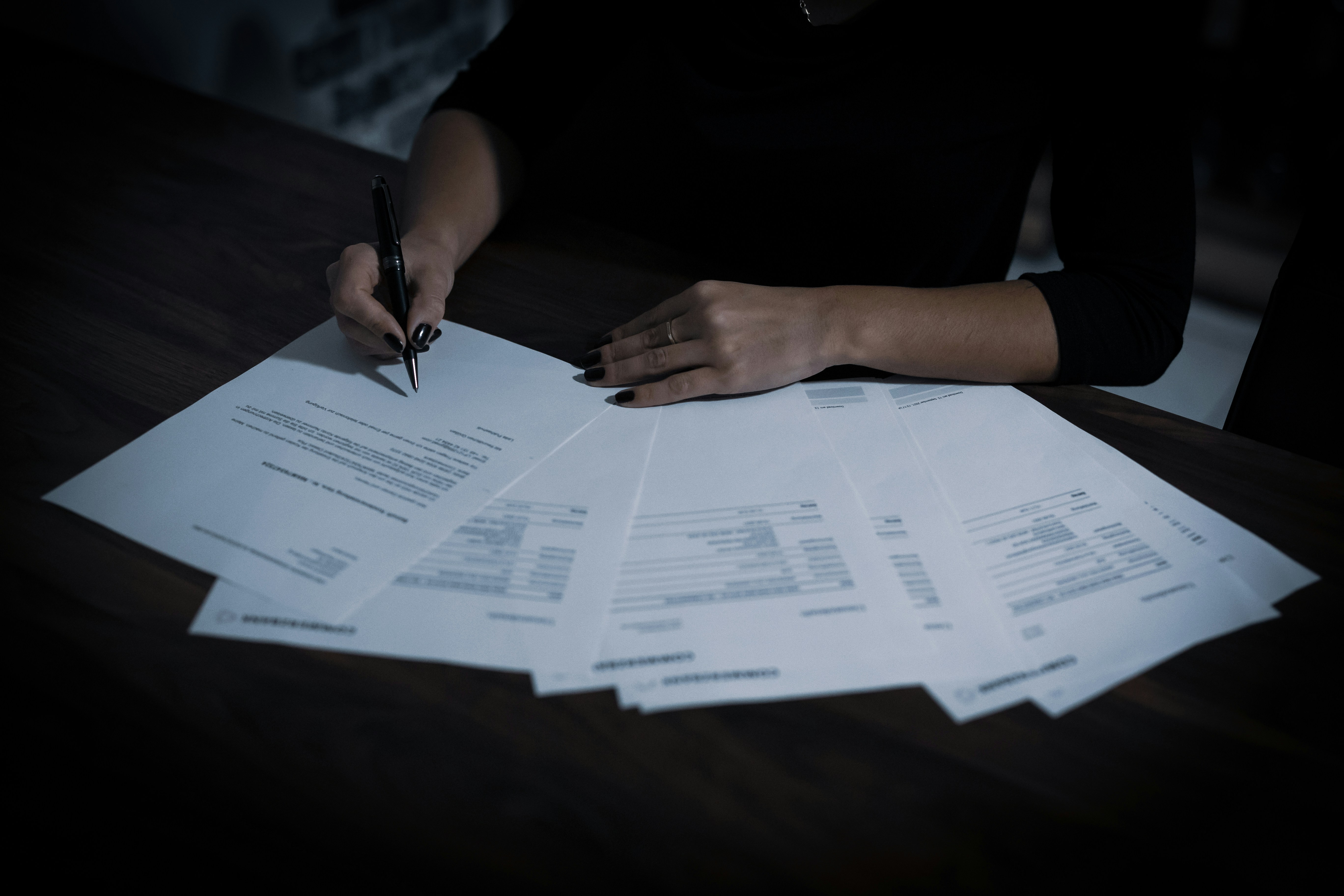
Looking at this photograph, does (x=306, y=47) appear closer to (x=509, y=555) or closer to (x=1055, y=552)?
(x=509, y=555)

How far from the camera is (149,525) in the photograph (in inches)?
24.3

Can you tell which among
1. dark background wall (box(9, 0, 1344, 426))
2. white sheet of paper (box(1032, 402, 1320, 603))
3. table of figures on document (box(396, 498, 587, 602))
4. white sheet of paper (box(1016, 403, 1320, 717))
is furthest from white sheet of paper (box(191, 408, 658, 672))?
dark background wall (box(9, 0, 1344, 426))

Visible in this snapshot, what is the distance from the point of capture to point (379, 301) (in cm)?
86

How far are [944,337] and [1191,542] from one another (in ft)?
0.92

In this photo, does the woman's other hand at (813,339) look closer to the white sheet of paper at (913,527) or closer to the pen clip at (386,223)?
the white sheet of paper at (913,527)

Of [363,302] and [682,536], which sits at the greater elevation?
[363,302]

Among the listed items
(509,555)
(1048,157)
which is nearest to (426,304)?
(509,555)

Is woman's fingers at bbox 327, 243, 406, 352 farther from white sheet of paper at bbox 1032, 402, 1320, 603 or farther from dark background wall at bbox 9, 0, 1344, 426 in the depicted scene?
dark background wall at bbox 9, 0, 1344, 426

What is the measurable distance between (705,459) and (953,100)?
1.84ft

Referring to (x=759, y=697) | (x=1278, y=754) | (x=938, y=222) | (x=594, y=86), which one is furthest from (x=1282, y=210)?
(x=759, y=697)

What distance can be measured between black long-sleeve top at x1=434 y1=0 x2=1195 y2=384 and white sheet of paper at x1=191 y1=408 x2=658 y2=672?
430 mm

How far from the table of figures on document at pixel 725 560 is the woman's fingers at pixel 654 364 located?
7.0 inches

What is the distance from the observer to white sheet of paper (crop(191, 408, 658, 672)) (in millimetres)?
553

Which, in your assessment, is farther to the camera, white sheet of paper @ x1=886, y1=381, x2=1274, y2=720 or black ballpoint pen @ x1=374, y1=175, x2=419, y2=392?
black ballpoint pen @ x1=374, y1=175, x2=419, y2=392
